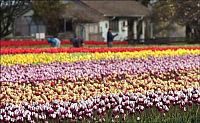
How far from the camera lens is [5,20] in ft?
199

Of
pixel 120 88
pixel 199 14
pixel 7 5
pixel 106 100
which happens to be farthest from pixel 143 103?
pixel 7 5

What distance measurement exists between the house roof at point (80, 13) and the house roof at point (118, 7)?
0.83 meters

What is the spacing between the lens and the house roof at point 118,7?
64.6 meters

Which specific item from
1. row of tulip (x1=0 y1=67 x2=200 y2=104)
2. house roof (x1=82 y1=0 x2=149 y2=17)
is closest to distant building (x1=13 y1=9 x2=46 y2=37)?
house roof (x1=82 y1=0 x2=149 y2=17)

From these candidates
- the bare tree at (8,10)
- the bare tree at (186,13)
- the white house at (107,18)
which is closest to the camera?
the bare tree at (186,13)

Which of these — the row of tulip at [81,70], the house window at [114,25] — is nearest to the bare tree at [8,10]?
the house window at [114,25]

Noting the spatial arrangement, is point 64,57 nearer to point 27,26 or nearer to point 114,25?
point 114,25

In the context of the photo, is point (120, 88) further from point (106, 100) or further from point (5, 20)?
point (5, 20)

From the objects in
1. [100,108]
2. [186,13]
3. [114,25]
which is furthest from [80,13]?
[100,108]

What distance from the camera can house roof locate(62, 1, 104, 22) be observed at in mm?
59750

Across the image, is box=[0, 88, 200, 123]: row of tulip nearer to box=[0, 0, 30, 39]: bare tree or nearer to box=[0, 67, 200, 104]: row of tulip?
box=[0, 67, 200, 104]: row of tulip

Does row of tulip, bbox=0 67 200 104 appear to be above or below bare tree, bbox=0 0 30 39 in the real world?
below

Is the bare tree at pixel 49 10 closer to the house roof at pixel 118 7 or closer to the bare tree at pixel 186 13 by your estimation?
the house roof at pixel 118 7

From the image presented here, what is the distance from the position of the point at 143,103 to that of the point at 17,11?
5125 centimetres
